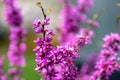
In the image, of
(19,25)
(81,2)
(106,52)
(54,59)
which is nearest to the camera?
(54,59)

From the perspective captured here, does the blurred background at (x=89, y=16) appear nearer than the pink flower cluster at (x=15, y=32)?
No

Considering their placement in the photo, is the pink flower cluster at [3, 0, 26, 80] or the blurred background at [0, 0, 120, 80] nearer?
the pink flower cluster at [3, 0, 26, 80]

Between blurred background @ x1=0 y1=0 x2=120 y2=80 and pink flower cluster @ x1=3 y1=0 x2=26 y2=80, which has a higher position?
blurred background @ x1=0 y1=0 x2=120 y2=80

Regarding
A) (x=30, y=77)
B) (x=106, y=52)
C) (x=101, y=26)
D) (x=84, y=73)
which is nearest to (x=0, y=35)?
(x=30, y=77)

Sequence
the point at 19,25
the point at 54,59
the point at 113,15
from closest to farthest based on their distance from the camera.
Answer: the point at 54,59
the point at 19,25
the point at 113,15

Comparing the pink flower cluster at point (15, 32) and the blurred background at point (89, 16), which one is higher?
the blurred background at point (89, 16)

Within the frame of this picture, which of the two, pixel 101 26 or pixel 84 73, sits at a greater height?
pixel 101 26

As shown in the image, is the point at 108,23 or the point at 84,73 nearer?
the point at 84,73

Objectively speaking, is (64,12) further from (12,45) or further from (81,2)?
(12,45)

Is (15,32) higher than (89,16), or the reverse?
(89,16)

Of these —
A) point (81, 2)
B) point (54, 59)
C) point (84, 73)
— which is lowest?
point (54, 59)

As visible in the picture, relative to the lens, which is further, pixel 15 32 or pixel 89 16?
pixel 89 16
